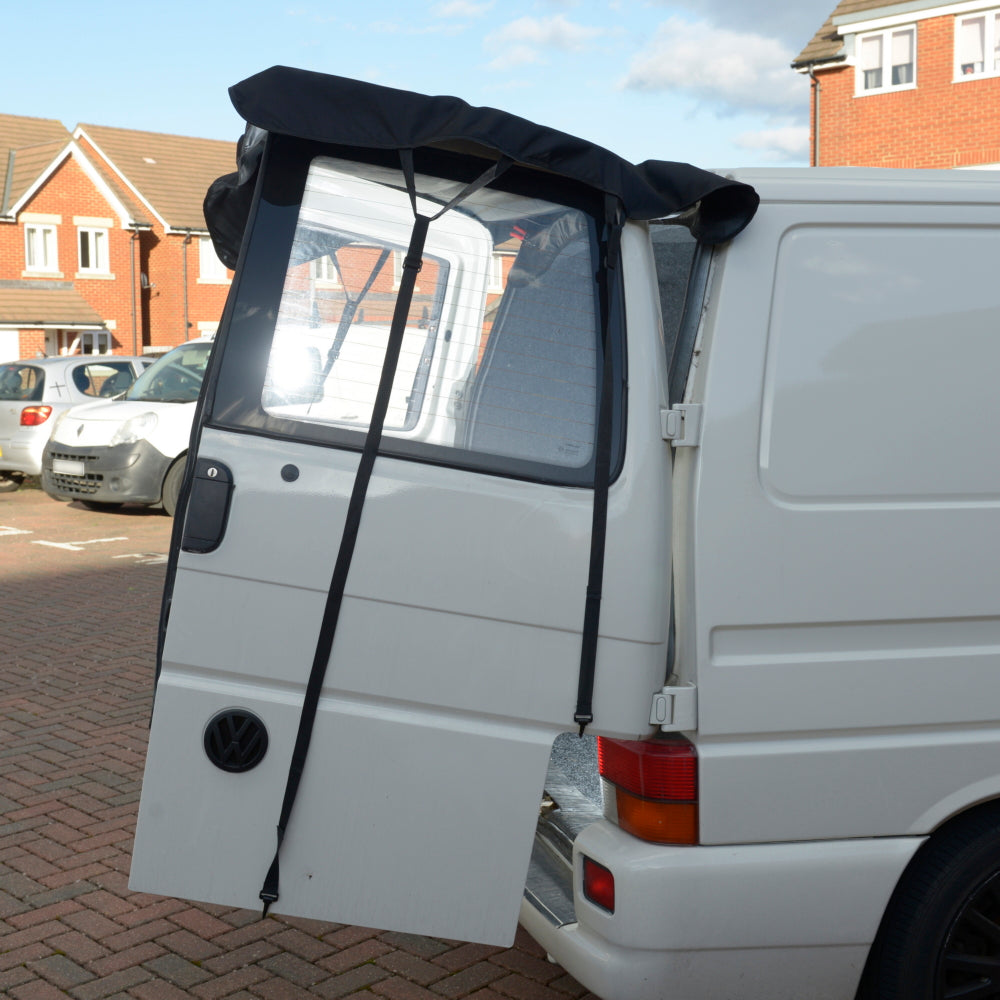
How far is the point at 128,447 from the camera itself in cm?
1286

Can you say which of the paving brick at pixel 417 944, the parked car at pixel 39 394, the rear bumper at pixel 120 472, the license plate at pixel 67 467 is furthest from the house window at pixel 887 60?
the paving brick at pixel 417 944

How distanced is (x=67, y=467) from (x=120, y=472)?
2.53 feet

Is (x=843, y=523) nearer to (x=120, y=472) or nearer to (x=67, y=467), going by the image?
(x=120, y=472)

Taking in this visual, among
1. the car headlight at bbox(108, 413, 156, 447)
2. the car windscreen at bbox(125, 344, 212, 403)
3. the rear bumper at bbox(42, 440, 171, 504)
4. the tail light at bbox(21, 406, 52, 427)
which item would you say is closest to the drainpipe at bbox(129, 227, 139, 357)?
the tail light at bbox(21, 406, 52, 427)

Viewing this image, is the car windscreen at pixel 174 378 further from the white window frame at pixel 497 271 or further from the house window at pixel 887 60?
the house window at pixel 887 60

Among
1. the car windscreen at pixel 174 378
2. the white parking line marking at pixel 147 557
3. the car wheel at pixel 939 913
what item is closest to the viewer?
the car wheel at pixel 939 913

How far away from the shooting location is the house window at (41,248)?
4056 cm

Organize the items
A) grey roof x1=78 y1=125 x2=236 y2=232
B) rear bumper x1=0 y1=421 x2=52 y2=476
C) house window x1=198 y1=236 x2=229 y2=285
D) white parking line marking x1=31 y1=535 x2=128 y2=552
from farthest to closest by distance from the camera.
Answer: house window x1=198 y1=236 x2=229 y2=285 → grey roof x1=78 y1=125 x2=236 y2=232 → rear bumper x1=0 y1=421 x2=52 y2=476 → white parking line marking x1=31 y1=535 x2=128 y2=552

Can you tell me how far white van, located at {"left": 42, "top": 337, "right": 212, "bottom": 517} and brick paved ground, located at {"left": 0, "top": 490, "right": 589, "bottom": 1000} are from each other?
5.76 meters

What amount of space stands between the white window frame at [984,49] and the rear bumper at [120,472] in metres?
22.9

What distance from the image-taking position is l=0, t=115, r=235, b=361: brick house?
39938 mm

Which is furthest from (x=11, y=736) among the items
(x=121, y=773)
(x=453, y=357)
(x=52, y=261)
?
(x=52, y=261)

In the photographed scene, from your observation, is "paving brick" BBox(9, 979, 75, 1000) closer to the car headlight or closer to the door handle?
the door handle

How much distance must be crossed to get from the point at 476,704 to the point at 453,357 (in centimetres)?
74
